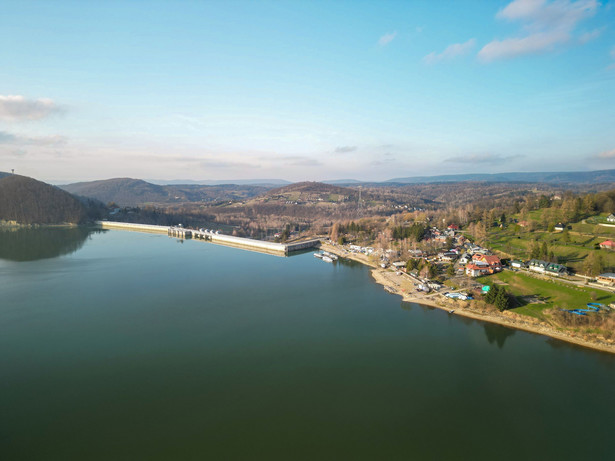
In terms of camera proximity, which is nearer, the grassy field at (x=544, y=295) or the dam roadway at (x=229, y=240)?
the grassy field at (x=544, y=295)

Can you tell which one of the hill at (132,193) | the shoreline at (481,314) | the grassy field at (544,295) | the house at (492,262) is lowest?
the shoreline at (481,314)

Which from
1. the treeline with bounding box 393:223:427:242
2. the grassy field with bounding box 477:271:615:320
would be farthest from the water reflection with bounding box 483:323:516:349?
the treeline with bounding box 393:223:427:242

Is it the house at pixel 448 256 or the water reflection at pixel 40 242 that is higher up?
the water reflection at pixel 40 242

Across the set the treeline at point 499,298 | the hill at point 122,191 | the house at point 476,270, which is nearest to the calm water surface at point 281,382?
the treeline at point 499,298

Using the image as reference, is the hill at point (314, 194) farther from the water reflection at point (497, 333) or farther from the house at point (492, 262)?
the water reflection at point (497, 333)

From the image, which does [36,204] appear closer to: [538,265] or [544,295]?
[544,295]

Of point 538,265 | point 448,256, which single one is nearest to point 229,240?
point 448,256

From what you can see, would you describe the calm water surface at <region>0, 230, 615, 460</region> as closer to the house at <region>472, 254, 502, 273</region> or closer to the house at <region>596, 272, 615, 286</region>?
the house at <region>596, 272, 615, 286</region>
